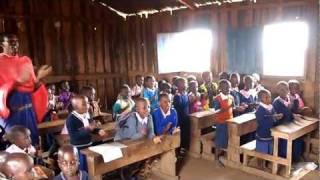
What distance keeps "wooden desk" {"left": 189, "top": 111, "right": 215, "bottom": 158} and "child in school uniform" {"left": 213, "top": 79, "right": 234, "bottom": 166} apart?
36 cm

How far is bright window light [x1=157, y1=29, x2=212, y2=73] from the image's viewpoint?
31.2 ft

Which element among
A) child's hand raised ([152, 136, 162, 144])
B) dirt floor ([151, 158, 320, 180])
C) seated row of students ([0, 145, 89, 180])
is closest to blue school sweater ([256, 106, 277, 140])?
dirt floor ([151, 158, 320, 180])

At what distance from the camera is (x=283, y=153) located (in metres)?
5.46

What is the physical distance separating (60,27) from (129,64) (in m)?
2.62

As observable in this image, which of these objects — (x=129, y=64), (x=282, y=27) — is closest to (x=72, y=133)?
(x=282, y=27)

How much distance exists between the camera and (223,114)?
600 centimetres

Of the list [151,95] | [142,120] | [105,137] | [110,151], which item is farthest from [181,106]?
[110,151]

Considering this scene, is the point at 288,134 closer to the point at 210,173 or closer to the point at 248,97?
the point at 210,173

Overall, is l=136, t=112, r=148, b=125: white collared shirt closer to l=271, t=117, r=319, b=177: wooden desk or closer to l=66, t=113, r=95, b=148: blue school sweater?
l=66, t=113, r=95, b=148: blue school sweater

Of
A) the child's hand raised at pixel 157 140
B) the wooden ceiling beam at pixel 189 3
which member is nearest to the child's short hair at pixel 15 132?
the child's hand raised at pixel 157 140

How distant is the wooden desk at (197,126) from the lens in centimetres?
630

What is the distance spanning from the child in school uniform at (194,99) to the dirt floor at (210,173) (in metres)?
1.21

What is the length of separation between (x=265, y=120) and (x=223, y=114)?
0.93 m

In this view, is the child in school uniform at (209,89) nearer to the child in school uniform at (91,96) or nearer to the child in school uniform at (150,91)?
the child in school uniform at (150,91)
